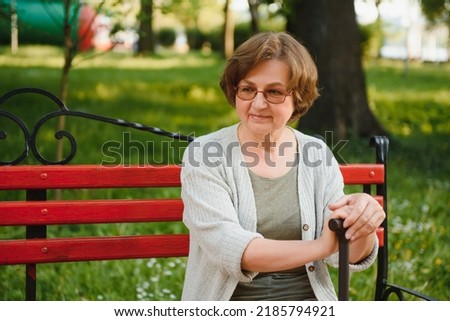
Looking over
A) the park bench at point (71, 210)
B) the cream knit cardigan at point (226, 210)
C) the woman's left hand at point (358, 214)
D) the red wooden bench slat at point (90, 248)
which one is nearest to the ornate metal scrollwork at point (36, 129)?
the park bench at point (71, 210)

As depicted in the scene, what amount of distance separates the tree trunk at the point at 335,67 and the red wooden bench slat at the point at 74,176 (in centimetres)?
566

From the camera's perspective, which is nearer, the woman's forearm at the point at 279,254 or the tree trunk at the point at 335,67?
the woman's forearm at the point at 279,254

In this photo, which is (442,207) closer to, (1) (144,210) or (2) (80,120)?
(1) (144,210)

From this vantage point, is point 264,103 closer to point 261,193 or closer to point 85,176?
point 261,193

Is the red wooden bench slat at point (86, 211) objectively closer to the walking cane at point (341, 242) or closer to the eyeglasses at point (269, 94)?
the eyeglasses at point (269, 94)

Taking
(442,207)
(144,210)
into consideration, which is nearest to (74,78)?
(442,207)

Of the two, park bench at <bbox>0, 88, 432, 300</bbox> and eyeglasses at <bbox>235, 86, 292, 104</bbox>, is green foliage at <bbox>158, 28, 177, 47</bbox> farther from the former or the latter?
eyeglasses at <bbox>235, 86, 292, 104</bbox>

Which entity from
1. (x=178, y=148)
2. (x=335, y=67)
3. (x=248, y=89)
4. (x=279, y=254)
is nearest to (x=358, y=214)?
(x=279, y=254)

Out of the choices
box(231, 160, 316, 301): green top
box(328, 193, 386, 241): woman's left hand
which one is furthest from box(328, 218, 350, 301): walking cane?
box(231, 160, 316, 301): green top

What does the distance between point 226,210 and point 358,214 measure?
0.45m

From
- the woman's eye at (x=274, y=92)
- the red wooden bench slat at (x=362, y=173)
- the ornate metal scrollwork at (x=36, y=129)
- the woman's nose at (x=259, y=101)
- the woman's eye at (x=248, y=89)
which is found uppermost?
the woman's eye at (x=248, y=89)

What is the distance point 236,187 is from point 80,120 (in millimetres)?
6531

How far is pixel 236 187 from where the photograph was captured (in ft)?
7.88

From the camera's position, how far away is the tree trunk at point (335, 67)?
27.1ft
